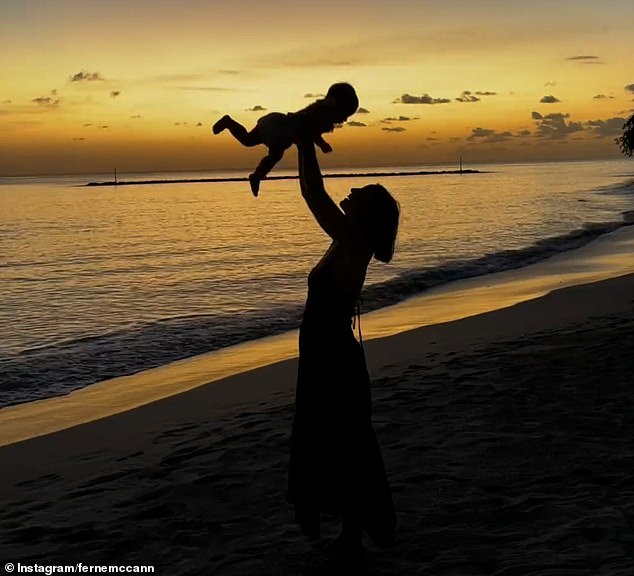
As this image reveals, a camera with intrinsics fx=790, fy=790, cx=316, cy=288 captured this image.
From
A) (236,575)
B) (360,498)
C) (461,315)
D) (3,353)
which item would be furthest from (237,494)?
(461,315)

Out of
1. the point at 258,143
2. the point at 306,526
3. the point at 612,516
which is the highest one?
the point at 258,143

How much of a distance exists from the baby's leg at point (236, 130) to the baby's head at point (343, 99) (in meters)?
0.41

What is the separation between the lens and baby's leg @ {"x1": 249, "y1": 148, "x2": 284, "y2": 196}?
3.51 metres

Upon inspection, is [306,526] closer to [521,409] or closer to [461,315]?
[521,409]

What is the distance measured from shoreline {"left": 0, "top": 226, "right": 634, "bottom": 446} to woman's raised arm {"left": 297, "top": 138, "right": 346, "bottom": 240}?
555 centimetres

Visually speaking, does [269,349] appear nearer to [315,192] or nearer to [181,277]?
[315,192]

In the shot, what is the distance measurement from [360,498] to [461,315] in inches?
436

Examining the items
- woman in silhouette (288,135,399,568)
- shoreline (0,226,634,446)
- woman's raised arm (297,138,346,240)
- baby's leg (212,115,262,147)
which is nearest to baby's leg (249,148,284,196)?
baby's leg (212,115,262,147)

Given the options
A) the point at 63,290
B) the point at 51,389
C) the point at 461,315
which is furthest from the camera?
the point at 63,290

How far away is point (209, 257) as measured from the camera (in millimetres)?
31344

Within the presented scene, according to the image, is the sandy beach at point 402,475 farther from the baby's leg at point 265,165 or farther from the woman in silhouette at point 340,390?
the baby's leg at point 265,165

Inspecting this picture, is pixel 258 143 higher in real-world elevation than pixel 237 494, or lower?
higher

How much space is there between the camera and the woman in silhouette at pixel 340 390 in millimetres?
4188

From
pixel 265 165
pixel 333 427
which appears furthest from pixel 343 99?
pixel 333 427
